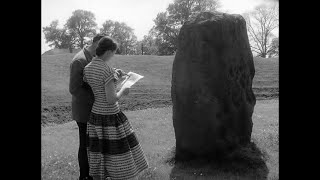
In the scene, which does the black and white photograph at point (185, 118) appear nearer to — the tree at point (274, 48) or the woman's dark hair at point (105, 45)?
the woman's dark hair at point (105, 45)

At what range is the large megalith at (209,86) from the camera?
616 cm

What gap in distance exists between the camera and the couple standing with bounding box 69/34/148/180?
16.2ft

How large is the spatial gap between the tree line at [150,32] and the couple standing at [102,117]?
4477 cm

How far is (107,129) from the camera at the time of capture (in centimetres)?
505

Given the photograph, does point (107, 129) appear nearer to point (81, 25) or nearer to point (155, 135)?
point (155, 135)

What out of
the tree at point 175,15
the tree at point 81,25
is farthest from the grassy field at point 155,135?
the tree at point 81,25

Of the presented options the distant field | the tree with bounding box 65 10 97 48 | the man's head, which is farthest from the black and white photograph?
the tree with bounding box 65 10 97 48

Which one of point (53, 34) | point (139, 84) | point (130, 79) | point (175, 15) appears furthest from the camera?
point (53, 34)

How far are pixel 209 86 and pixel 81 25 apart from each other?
217ft

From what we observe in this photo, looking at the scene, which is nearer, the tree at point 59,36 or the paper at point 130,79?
the paper at point 130,79

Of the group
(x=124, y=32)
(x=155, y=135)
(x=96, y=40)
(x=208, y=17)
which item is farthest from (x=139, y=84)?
(x=124, y=32)
